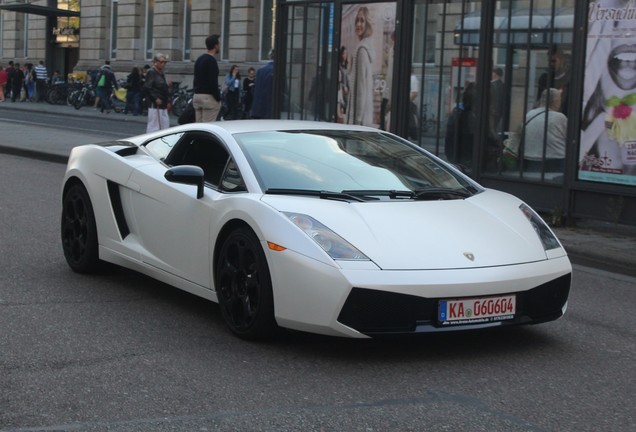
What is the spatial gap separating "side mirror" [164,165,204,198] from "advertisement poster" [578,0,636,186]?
573 cm

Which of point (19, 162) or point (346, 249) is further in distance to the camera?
point (19, 162)

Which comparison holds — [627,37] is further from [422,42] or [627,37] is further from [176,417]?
[176,417]

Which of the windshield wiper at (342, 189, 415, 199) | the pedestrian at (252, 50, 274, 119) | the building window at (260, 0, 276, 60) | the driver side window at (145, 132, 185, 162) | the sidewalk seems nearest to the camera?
the windshield wiper at (342, 189, 415, 199)

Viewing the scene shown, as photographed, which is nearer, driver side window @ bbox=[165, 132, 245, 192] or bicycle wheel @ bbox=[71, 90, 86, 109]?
driver side window @ bbox=[165, 132, 245, 192]

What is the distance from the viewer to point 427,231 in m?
5.75

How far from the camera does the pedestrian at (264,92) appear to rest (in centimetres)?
1562

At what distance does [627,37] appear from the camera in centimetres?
1080

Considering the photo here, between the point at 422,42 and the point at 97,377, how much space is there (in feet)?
29.5

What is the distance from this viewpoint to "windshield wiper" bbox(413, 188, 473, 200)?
626 cm

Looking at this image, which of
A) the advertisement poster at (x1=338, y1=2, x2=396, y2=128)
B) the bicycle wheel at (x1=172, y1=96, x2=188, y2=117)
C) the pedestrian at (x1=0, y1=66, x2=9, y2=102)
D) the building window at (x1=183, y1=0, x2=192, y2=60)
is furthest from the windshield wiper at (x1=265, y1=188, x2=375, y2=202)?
the pedestrian at (x1=0, y1=66, x2=9, y2=102)

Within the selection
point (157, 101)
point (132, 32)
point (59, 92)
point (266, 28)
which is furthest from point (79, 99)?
point (157, 101)

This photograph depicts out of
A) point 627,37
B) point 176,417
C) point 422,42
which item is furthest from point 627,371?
point 422,42

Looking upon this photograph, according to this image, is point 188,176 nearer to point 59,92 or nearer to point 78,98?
point 78,98

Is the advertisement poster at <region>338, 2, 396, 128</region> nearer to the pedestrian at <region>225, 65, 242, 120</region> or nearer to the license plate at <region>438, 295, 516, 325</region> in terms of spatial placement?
the license plate at <region>438, 295, 516, 325</region>
